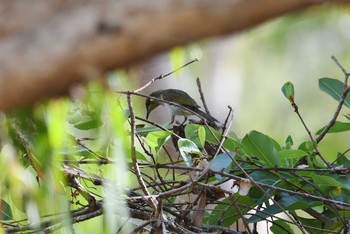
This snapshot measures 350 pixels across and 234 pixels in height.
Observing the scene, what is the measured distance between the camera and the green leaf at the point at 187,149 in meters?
1.16

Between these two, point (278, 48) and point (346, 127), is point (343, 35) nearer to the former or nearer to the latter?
point (278, 48)

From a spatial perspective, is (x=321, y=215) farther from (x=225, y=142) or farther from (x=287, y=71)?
(x=287, y=71)

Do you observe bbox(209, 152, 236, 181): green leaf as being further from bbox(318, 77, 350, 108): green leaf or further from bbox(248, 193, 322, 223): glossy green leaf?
bbox(318, 77, 350, 108): green leaf

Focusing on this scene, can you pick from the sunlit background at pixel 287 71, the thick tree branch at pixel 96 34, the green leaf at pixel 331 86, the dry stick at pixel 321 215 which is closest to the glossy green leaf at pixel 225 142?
the dry stick at pixel 321 215

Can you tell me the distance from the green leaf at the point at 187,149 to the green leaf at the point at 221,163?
0.04 metres

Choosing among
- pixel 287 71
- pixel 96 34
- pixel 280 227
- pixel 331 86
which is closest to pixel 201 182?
pixel 280 227

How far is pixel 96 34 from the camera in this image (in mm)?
469

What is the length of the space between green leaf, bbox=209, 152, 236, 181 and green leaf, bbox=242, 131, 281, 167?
0.05 m

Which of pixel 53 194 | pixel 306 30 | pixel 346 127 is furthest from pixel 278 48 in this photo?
pixel 53 194

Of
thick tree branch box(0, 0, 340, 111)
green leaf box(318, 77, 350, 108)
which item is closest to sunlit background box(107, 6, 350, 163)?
green leaf box(318, 77, 350, 108)

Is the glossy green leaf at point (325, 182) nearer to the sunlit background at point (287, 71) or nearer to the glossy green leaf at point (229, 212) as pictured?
the glossy green leaf at point (229, 212)

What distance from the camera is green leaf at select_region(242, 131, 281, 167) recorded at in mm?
1187

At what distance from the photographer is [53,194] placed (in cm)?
78

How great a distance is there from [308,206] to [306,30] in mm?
5604
